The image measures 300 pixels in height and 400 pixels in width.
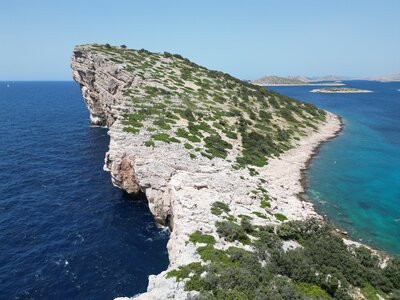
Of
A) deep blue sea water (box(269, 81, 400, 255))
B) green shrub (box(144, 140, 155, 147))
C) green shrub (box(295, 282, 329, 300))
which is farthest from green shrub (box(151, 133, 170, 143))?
green shrub (box(295, 282, 329, 300))

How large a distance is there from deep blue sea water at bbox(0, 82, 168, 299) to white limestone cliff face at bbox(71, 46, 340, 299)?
3.69m

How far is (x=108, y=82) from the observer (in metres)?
80.1

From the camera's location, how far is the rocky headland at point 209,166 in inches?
966

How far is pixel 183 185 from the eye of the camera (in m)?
38.1

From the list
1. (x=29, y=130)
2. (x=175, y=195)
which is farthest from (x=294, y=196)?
(x=29, y=130)

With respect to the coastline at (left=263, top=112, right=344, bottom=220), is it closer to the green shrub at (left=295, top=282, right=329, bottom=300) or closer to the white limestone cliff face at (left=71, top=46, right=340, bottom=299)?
the white limestone cliff face at (left=71, top=46, right=340, bottom=299)

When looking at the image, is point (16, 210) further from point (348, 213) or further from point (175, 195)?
point (348, 213)

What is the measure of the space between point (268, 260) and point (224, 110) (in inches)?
2188

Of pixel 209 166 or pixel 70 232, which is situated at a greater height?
pixel 209 166

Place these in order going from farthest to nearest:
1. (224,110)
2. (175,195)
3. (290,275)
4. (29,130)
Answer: (29,130) → (224,110) → (175,195) → (290,275)

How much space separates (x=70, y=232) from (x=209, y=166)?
20664 mm

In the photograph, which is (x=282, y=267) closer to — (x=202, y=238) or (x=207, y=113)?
(x=202, y=238)

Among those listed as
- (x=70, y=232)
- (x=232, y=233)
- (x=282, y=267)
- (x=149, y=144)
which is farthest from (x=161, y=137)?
(x=282, y=267)

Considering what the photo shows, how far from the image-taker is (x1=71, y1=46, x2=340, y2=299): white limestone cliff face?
29.0 meters
